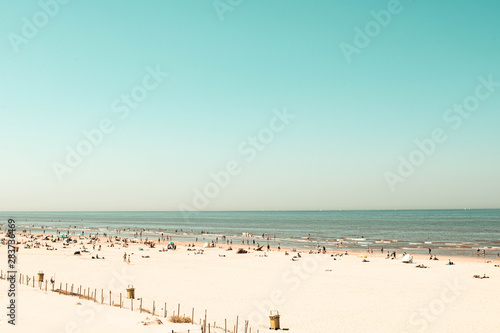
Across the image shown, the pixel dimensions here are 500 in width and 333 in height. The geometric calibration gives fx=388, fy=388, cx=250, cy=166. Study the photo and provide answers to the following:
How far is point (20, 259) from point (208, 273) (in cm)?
2753

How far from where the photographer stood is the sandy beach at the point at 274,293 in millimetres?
22922

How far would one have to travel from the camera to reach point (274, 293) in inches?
1304

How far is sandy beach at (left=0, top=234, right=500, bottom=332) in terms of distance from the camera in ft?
75.2

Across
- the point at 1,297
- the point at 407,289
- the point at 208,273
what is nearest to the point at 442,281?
the point at 407,289

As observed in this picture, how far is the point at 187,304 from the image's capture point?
92.7 feet

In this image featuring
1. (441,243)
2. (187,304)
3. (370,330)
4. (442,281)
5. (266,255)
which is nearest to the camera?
(370,330)

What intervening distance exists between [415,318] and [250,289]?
14252 mm

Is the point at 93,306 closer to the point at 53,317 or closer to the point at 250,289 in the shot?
the point at 53,317

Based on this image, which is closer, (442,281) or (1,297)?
(1,297)

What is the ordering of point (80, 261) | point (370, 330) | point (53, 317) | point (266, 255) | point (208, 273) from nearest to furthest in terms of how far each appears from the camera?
1. point (53, 317)
2. point (370, 330)
3. point (208, 273)
4. point (80, 261)
5. point (266, 255)

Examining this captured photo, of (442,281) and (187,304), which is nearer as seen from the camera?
(187,304)

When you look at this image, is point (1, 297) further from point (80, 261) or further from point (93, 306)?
point (80, 261)

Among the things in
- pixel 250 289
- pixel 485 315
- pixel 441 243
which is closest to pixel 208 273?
pixel 250 289

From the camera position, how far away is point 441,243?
264 ft
